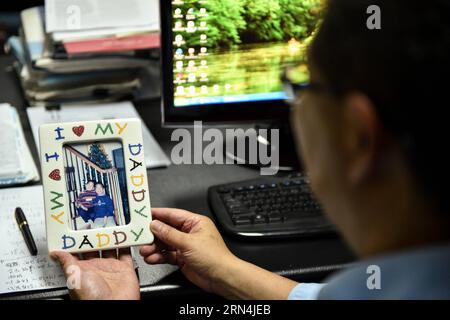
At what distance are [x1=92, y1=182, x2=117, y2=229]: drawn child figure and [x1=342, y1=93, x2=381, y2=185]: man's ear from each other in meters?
0.49

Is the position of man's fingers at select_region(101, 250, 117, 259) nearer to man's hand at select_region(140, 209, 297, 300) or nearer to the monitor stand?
man's hand at select_region(140, 209, 297, 300)

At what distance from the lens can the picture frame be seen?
0.96 m

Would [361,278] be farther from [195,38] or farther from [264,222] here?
[195,38]

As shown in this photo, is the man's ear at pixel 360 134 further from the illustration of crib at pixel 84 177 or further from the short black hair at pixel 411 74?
the illustration of crib at pixel 84 177

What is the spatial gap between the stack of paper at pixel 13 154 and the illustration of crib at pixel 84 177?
23cm

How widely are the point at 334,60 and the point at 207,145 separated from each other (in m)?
0.78

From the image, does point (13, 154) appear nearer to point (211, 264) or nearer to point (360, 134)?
point (211, 264)

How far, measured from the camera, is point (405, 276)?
60 centimetres

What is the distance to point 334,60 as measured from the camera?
582 mm

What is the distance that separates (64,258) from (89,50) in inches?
25.6

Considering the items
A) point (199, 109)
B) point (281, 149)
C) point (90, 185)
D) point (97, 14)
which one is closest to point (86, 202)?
point (90, 185)

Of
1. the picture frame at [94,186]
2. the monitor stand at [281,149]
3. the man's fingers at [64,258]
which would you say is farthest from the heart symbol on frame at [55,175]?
the monitor stand at [281,149]
